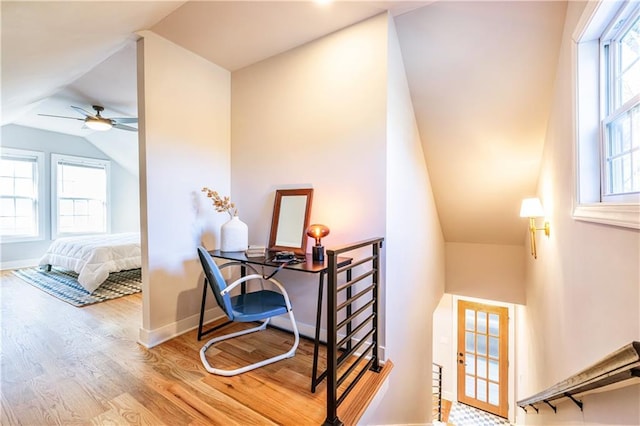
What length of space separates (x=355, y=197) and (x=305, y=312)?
3.68 ft

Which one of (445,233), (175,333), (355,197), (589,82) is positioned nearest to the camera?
(589,82)

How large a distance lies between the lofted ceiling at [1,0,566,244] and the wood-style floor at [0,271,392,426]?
84.0 inches

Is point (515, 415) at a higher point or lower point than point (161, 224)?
lower

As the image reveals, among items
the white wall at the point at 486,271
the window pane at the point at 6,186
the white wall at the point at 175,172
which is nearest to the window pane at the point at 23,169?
the window pane at the point at 6,186

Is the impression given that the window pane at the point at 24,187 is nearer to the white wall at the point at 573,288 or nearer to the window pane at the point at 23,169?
the window pane at the point at 23,169

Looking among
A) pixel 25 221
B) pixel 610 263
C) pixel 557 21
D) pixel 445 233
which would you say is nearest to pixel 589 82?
pixel 557 21

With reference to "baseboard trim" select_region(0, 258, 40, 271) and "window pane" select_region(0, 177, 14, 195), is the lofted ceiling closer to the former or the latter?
"window pane" select_region(0, 177, 14, 195)

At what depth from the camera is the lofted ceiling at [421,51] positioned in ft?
5.94

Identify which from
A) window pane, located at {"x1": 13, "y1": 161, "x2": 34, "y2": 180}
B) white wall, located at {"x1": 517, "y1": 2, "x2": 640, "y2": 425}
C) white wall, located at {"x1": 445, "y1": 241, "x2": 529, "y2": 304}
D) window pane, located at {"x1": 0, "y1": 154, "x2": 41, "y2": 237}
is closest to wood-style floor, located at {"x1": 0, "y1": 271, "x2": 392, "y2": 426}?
white wall, located at {"x1": 517, "y1": 2, "x2": 640, "y2": 425}

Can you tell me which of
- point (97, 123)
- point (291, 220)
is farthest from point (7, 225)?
point (291, 220)

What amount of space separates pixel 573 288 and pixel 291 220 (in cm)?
202

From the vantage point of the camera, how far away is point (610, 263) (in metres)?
1.21

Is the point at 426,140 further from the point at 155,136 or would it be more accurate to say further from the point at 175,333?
the point at 175,333

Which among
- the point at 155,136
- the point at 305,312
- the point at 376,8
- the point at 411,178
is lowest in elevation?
the point at 305,312
